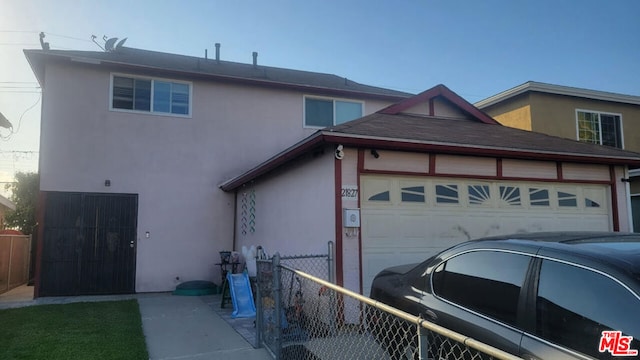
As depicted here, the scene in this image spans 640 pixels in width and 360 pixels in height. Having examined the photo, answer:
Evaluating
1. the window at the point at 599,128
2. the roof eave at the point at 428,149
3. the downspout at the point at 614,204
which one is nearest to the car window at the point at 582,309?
the roof eave at the point at 428,149

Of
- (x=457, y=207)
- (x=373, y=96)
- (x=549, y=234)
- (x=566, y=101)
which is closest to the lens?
(x=549, y=234)

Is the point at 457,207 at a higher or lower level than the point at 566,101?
lower

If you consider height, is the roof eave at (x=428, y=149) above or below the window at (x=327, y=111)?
below

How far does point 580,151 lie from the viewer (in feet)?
28.6

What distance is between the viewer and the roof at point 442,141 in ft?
23.4

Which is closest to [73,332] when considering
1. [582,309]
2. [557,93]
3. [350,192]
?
[350,192]

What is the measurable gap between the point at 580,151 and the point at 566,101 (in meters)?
8.82

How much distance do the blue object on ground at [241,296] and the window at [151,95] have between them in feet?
20.4

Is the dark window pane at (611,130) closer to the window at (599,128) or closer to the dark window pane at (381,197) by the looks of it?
the window at (599,128)

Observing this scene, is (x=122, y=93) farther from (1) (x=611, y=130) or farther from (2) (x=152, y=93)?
(1) (x=611, y=130)

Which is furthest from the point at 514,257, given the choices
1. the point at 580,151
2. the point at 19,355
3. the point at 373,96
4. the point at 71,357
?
the point at 373,96

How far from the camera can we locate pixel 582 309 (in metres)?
2.49

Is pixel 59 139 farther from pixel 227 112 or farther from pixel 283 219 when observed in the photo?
pixel 283 219

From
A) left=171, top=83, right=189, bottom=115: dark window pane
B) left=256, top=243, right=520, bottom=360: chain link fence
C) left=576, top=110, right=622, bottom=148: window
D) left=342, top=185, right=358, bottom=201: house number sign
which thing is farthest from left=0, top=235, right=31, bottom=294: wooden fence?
left=576, top=110, right=622, bottom=148: window
